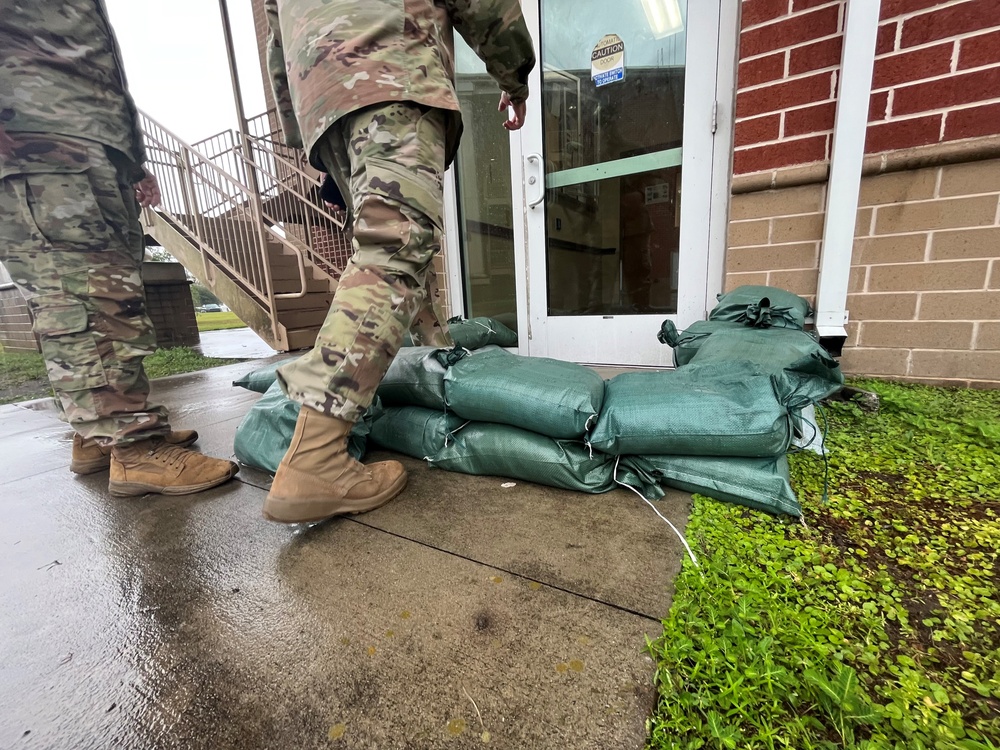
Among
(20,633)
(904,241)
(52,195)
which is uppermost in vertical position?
(52,195)

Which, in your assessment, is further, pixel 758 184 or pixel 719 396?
pixel 758 184

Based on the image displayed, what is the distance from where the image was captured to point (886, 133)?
1.61 m

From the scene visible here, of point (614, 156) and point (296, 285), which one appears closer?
point (614, 156)

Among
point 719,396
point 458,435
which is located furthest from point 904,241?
point 458,435

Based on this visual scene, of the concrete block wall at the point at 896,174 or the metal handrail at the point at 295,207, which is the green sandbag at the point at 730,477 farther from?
the metal handrail at the point at 295,207

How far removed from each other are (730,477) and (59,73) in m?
1.97

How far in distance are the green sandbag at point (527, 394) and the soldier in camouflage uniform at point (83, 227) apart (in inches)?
30.3

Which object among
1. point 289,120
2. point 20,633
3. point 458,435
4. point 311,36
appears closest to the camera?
point 20,633

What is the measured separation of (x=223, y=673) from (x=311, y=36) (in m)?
1.23

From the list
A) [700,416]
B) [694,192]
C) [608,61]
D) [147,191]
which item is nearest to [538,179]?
[608,61]

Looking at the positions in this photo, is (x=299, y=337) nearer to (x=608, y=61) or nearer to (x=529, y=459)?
(x=608, y=61)

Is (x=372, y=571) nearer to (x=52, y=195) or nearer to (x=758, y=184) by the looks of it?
(x=52, y=195)

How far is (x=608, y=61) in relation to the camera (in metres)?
2.24

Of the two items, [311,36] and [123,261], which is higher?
[311,36]
